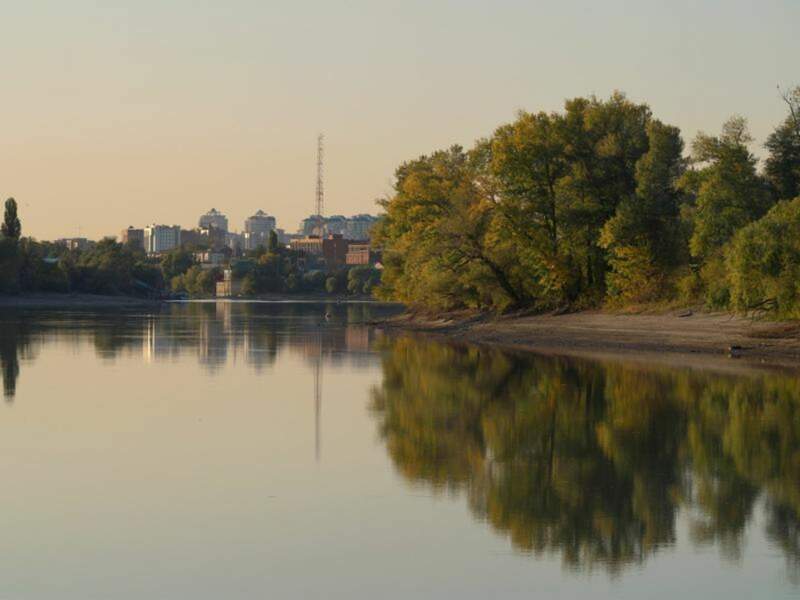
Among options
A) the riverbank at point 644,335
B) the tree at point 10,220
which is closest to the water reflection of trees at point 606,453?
the riverbank at point 644,335

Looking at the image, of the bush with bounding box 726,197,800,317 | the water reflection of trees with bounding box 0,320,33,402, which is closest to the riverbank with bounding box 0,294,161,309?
the water reflection of trees with bounding box 0,320,33,402

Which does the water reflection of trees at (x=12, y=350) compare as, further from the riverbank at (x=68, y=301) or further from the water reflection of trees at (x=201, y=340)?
the riverbank at (x=68, y=301)

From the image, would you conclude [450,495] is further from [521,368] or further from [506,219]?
[506,219]

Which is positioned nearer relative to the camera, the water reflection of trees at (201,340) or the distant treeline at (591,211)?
the water reflection of trees at (201,340)

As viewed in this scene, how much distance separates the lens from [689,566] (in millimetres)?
18156

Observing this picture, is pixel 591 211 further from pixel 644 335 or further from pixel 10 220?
pixel 10 220

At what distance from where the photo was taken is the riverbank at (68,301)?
16125 cm

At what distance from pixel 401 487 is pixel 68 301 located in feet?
531

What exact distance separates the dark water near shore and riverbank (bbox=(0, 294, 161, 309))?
4691 inches

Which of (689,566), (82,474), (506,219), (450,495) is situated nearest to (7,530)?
(82,474)

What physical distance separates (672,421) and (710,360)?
21184mm

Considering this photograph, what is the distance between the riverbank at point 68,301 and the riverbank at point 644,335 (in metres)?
86.4

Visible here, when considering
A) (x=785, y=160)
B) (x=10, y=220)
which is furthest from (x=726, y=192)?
(x=10, y=220)

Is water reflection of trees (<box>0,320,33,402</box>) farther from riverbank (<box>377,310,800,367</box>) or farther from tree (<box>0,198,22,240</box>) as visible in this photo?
tree (<box>0,198,22,240</box>)
